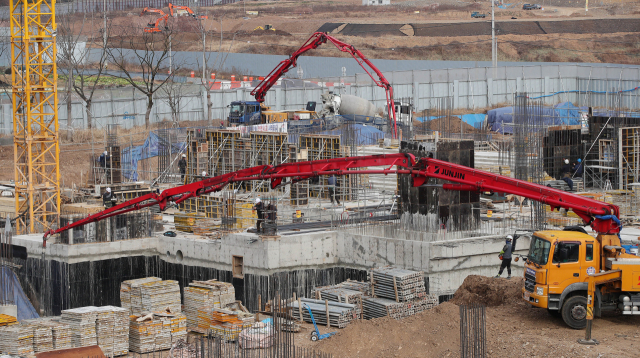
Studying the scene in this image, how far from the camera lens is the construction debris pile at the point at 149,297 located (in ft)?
72.4

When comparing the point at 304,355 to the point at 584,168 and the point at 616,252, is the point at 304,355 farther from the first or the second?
the point at 584,168

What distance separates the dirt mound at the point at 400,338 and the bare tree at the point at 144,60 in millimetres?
34500

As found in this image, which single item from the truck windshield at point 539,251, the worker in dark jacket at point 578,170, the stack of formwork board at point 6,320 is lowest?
the stack of formwork board at point 6,320

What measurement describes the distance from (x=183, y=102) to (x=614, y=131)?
32054 mm

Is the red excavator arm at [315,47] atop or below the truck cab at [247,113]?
atop

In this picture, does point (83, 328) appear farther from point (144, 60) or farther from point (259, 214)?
point (144, 60)

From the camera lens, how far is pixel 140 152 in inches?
1638

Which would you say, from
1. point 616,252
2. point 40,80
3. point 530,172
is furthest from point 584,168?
point 40,80

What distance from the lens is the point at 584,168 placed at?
104ft

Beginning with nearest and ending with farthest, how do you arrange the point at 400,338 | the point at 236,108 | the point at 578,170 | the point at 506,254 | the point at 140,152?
the point at 400,338, the point at 506,254, the point at 578,170, the point at 140,152, the point at 236,108

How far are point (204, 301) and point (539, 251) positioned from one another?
9.31 metres

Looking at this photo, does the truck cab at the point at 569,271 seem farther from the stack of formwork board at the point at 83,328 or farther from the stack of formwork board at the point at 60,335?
the stack of formwork board at the point at 60,335

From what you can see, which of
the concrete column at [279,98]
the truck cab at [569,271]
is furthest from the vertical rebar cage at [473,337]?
the concrete column at [279,98]

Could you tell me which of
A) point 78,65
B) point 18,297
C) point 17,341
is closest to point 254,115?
point 18,297
